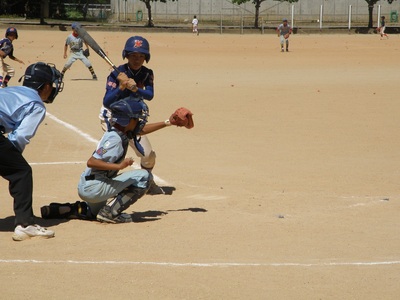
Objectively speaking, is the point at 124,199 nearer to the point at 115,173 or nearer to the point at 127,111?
the point at 115,173

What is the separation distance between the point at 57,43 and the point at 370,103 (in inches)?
1146

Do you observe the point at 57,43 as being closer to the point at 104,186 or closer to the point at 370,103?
the point at 370,103

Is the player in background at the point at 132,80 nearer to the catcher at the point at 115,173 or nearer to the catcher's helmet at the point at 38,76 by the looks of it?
the catcher at the point at 115,173

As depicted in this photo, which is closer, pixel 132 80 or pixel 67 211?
pixel 67 211

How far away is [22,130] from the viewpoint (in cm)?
757

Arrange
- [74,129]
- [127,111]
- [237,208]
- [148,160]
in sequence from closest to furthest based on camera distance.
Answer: [127,111], [237,208], [148,160], [74,129]

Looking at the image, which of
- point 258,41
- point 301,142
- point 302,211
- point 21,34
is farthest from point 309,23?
point 302,211

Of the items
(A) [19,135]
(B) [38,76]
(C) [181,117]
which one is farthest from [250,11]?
(A) [19,135]

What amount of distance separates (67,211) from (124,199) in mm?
675

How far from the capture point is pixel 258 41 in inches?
2127

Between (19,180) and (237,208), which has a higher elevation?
(19,180)

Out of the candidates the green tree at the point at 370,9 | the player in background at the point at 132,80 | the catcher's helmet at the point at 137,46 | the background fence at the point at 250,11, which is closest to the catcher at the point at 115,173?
the player in background at the point at 132,80

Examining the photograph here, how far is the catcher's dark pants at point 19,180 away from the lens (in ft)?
25.2

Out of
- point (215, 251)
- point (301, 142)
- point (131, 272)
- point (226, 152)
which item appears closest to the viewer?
point (131, 272)
